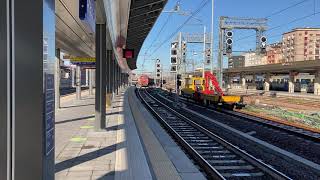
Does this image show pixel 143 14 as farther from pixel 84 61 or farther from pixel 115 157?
pixel 115 157

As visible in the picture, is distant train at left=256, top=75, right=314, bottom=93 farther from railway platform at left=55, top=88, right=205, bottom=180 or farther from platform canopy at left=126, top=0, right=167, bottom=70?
railway platform at left=55, top=88, right=205, bottom=180

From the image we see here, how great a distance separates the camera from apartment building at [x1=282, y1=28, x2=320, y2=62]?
4267 inches

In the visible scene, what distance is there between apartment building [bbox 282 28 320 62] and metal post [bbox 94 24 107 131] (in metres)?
99.0

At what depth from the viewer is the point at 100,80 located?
1403cm

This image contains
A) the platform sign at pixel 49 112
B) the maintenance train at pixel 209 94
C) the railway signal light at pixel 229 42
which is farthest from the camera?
the railway signal light at pixel 229 42

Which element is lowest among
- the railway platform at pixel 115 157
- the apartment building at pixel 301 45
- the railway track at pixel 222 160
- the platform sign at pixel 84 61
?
the railway track at pixel 222 160

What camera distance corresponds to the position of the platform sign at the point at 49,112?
292 cm

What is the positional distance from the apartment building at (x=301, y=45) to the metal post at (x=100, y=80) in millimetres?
99044

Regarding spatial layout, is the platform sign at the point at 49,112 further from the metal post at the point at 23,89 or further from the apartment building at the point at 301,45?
the apartment building at the point at 301,45

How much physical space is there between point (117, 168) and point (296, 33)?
119m

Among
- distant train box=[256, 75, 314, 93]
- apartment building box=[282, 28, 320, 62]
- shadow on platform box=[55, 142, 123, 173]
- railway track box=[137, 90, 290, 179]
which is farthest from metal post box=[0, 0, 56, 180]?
apartment building box=[282, 28, 320, 62]

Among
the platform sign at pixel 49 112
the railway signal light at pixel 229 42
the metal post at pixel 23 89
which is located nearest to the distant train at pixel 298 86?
the railway signal light at pixel 229 42

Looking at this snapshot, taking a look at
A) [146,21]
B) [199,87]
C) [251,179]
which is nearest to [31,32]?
[251,179]

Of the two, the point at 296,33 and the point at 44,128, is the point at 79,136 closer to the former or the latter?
the point at 44,128
